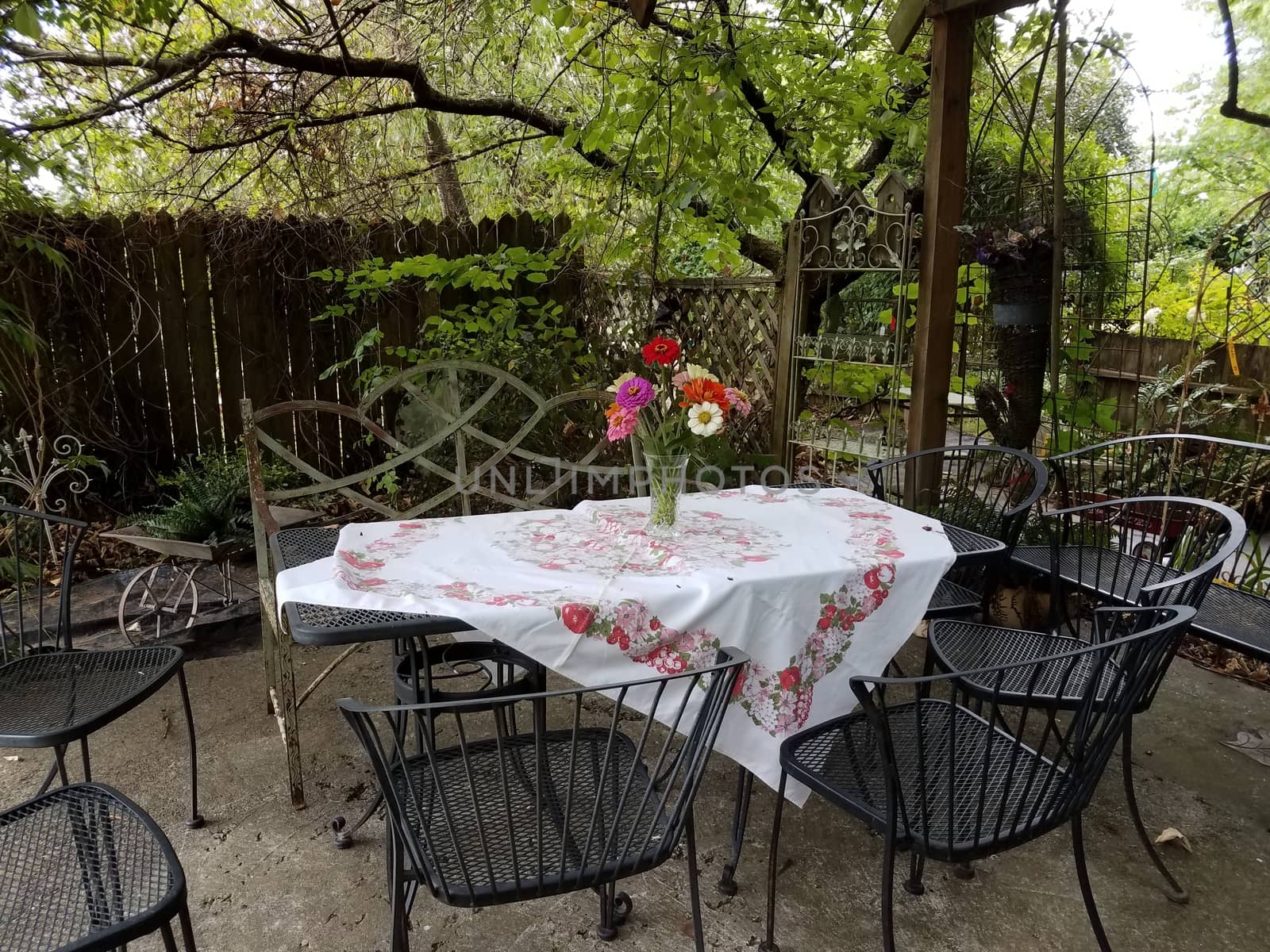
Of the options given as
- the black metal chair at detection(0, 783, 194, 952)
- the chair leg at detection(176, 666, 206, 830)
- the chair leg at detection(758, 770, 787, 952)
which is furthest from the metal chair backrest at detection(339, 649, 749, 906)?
the chair leg at detection(176, 666, 206, 830)

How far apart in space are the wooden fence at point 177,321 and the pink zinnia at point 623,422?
2.74 metres

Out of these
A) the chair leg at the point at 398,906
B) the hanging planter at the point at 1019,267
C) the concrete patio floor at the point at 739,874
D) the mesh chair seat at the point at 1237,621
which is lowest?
the concrete patio floor at the point at 739,874

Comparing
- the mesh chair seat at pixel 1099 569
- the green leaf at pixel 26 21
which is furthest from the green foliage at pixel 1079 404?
the green leaf at pixel 26 21

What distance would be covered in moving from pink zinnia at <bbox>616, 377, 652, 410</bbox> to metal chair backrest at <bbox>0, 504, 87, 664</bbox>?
4.41ft

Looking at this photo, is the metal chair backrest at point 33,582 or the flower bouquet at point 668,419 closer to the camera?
the flower bouquet at point 668,419

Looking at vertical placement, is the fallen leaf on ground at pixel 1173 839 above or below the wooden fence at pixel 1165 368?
below

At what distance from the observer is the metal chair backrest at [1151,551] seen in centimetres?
155

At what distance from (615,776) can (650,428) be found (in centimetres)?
82

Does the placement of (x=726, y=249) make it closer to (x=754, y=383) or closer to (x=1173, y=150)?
(x=754, y=383)

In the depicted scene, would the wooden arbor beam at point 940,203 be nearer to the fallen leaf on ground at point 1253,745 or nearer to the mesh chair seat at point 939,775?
the fallen leaf on ground at point 1253,745

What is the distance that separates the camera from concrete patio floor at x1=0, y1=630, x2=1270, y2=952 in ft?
5.22

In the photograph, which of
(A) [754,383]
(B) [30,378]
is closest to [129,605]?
(B) [30,378]

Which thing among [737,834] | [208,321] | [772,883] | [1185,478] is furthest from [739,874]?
[208,321]

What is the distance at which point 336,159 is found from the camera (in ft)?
13.6
